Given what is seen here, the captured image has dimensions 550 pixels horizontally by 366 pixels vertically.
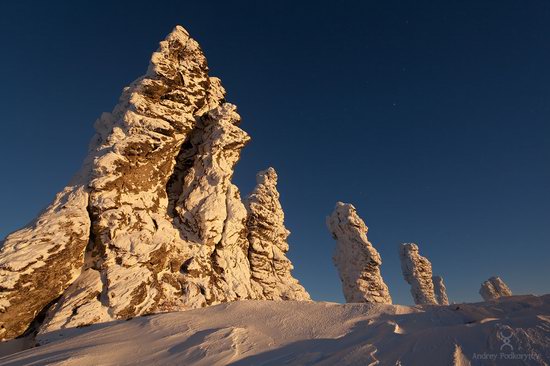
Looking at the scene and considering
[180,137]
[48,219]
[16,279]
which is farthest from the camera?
[180,137]

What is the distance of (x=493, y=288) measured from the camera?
8019cm

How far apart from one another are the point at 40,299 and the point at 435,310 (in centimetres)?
1768

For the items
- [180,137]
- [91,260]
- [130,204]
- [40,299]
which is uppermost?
[180,137]

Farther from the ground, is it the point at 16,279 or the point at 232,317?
the point at 16,279

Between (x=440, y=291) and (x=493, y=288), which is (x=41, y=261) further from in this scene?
(x=493, y=288)

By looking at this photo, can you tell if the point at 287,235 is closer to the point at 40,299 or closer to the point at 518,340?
the point at 40,299

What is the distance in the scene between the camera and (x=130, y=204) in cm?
1875

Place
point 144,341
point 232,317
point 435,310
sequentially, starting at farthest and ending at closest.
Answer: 1. point 232,317
2. point 435,310
3. point 144,341

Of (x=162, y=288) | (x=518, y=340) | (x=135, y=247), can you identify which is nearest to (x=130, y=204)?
(x=135, y=247)

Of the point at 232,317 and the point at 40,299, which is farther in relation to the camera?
the point at 40,299

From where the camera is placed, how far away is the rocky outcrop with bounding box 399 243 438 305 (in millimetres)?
56094

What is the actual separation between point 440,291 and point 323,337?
91297 millimetres

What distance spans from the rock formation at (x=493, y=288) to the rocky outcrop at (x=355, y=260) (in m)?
59.1

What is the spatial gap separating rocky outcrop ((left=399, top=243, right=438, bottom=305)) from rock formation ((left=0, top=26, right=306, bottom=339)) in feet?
138
